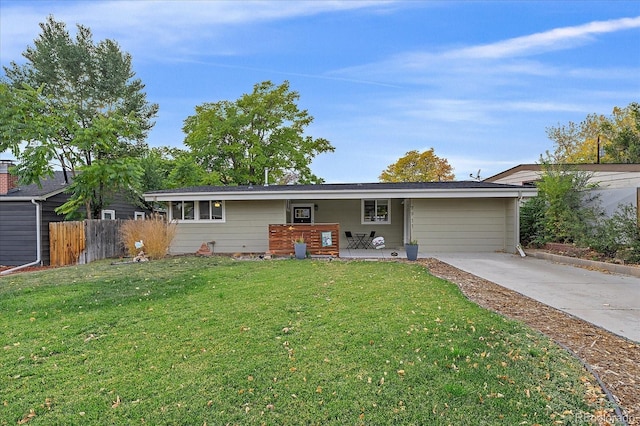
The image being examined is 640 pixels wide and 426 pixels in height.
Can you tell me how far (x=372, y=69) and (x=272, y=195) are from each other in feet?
24.5


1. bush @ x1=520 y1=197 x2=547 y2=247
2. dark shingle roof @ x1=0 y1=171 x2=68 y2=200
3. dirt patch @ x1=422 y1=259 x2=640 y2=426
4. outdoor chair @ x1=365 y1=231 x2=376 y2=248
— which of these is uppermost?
dark shingle roof @ x1=0 y1=171 x2=68 y2=200

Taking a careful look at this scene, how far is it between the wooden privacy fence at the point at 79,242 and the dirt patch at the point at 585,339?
1097 cm

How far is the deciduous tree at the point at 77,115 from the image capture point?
12336 mm

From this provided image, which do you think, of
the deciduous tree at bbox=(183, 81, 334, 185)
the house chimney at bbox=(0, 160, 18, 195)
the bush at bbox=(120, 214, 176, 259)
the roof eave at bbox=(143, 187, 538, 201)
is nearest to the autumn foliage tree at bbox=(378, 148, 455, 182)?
the deciduous tree at bbox=(183, 81, 334, 185)

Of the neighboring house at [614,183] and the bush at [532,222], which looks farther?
the bush at [532,222]

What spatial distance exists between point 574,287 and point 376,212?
317 inches

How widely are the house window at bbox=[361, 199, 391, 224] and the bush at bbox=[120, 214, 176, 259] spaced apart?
268 inches

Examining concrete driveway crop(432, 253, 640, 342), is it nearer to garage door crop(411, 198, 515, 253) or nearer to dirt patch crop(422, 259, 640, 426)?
dirt patch crop(422, 259, 640, 426)

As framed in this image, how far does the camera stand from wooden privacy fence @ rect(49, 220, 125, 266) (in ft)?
37.6

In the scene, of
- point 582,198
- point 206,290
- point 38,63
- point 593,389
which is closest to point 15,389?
point 206,290

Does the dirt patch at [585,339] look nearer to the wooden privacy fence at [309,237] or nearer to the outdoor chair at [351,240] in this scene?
the wooden privacy fence at [309,237]

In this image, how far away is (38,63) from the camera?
19.6m

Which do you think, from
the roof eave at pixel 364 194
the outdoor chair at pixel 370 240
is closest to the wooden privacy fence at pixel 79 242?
the roof eave at pixel 364 194

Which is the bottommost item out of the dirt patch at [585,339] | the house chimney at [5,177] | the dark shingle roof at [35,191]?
the dirt patch at [585,339]
